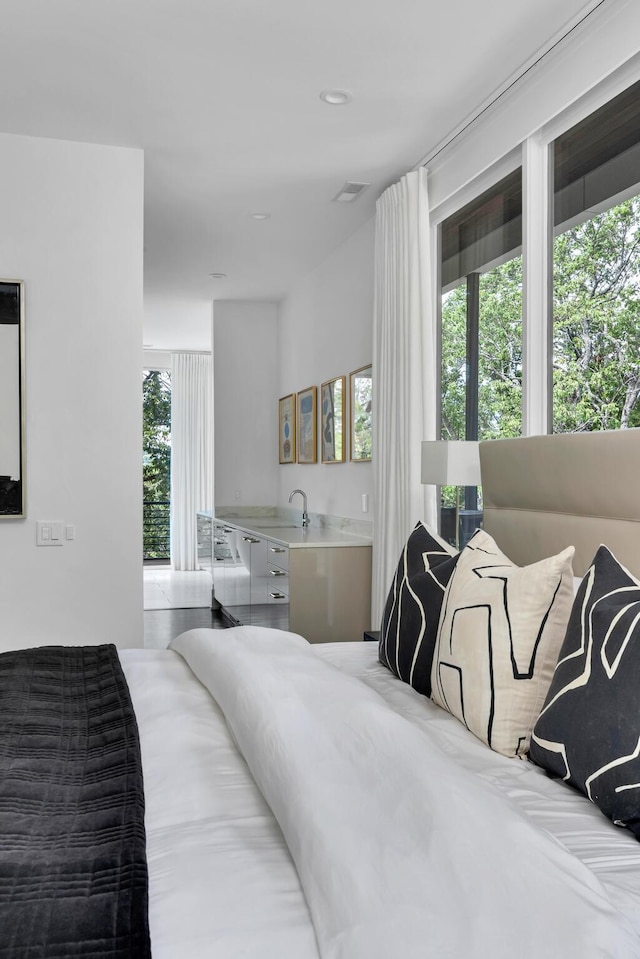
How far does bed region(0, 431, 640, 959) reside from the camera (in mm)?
928

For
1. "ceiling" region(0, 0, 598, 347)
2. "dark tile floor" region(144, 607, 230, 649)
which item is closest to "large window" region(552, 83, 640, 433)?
"ceiling" region(0, 0, 598, 347)

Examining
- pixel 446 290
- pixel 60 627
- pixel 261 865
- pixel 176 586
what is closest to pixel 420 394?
pixel 446 290

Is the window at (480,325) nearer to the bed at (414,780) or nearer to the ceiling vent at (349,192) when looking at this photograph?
the ceiling vent at (349,192)

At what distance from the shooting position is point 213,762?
152 cm

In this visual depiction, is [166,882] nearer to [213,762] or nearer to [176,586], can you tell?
[213,762]

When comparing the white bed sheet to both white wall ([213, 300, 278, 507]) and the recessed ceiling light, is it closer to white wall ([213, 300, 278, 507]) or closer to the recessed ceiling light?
the recessed ceiling light

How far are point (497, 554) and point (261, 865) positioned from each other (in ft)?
3.83

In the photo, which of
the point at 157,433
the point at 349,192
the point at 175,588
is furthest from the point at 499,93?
the point at 157,433

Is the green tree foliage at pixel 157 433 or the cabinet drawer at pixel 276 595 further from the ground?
the green tree foliage at pixel 157 433

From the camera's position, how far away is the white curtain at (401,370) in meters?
3.79

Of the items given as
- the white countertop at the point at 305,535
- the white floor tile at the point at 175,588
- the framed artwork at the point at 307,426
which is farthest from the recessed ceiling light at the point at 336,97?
the white floor tile at the point at 175,588

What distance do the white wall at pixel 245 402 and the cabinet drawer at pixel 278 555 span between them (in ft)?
7.71

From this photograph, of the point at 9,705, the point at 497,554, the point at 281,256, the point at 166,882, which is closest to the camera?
the point at 166,882

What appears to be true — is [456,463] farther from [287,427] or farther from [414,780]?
[287,427]
